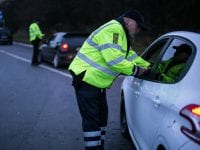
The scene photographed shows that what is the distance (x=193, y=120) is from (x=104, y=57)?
194cm

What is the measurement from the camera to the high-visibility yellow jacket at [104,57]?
18.7 ft

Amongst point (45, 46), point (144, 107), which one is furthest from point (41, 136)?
point (45, 46)

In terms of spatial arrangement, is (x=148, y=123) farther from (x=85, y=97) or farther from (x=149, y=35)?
(x=149, y=35)

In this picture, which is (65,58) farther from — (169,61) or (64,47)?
(169,61)

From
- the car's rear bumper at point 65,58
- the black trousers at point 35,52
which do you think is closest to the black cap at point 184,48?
Result: the car's rear bumper at point 65,58

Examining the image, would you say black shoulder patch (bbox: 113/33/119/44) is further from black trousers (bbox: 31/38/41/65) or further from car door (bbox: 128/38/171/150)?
black trousers (bbox: 31/38/41/65)

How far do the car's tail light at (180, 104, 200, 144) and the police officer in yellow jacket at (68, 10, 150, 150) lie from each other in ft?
5.57

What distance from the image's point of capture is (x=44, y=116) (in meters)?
9.96

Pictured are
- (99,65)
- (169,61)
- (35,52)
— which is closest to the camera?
(169,61)

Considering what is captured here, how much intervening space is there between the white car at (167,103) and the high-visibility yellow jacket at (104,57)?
351 mm

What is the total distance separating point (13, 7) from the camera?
56219 mm

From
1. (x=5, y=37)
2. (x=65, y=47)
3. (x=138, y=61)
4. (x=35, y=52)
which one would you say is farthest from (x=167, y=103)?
(x=5, y=37)

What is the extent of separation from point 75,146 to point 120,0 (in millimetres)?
25406

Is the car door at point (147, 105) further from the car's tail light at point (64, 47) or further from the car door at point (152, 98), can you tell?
the car's tail light at point (64, 47)
